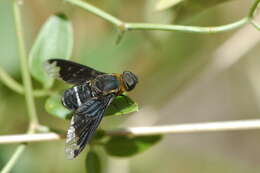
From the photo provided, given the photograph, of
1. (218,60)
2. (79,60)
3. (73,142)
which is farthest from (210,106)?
(73,142)

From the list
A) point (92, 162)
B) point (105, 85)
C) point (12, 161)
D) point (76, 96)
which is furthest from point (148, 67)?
point (12, 161)

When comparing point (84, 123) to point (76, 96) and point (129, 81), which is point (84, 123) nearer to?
point (76, 96)

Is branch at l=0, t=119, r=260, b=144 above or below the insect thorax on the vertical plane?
below

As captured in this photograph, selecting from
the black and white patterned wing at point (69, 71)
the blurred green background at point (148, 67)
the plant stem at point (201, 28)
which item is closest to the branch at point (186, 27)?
the plant stem at point (201, 28)

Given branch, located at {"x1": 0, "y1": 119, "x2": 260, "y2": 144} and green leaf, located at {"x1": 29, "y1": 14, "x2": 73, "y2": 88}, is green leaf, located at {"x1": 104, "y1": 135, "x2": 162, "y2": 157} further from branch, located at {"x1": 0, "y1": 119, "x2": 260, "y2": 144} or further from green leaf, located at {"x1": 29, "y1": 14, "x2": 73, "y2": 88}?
green leaf, located at {"x1": 29, "y1": 14, "x2": 73, "y2": 88}

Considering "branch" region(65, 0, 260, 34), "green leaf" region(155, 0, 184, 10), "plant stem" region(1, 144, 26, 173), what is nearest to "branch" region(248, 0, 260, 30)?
"branch" region(65, 0, 260, 34)

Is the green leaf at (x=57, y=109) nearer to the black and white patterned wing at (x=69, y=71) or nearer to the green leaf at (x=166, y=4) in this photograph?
the black and white patterned wing at (x=69, y=71)
